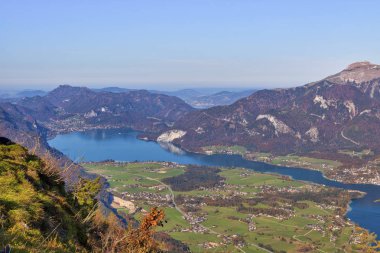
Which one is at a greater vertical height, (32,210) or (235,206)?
(32,210)

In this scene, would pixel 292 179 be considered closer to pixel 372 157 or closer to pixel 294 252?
pixel 372 157

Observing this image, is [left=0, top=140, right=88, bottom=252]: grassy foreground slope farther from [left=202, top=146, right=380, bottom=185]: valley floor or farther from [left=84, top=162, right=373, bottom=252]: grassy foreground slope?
[left=202, top=146, right=380, bottom=185]: valley floor

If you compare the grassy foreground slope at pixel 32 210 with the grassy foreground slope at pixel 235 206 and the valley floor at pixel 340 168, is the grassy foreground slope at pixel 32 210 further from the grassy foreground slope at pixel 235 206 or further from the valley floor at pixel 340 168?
the valley floor at pixel 340 168

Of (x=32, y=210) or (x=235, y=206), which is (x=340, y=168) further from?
(x=32, y=210)

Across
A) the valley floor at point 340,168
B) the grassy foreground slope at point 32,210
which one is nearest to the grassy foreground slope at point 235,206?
the valley floor at point 340,168

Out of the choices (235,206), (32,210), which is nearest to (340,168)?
(235,206)

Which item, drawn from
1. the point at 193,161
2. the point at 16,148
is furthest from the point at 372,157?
the point at 16,148

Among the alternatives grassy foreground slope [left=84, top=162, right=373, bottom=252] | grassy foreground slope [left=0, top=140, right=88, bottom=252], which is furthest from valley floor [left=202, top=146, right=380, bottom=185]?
grassy foreground slope [left=0, top=140, right=88, bottom=252]

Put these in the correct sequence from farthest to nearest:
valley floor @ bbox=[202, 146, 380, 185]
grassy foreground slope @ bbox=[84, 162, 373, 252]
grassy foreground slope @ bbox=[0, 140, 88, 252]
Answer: valley floor @ bbox=[202, 146, 380, 185] < grassy foreground slope @ bbox=[84, 162, 373, 252] < grassy foreground slope @ bbox=[0, 140, 88, 252]
